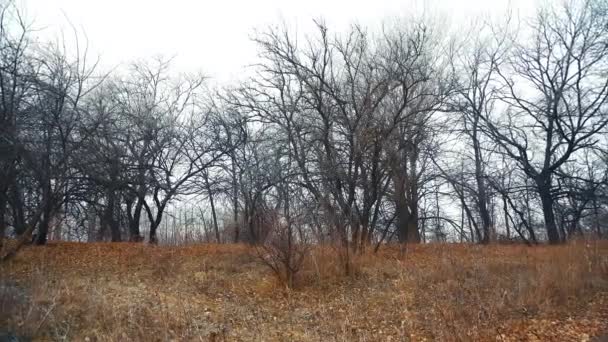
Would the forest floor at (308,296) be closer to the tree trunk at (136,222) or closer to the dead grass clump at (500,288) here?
the dead grass clump at (500,288)

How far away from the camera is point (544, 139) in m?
20.7

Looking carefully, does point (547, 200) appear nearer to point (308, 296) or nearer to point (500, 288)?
point (500, 288)

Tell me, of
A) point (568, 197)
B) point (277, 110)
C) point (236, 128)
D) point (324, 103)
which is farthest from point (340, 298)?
point (568, 197)

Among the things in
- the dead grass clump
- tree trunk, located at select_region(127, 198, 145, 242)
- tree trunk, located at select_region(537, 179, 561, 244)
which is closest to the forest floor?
the dead grass clump

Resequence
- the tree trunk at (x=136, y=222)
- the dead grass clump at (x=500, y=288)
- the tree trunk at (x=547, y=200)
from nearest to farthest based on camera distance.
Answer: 1. the dead grass clump at (x=500, y=288)
2. the tree trunk at (x=136, y=222)
3. the tree trunk at (x=547, y=200)

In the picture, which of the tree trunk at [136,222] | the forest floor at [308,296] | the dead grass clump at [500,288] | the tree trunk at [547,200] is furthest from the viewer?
the tree trunk at [547,200]

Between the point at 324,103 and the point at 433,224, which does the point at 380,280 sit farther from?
the point at 433,224

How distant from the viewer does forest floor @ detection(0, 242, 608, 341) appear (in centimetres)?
675

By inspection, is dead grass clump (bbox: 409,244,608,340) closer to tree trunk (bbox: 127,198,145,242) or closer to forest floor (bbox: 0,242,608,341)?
forest floor (bbox: 0,242,608,341)

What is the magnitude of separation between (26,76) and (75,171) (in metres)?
2.87

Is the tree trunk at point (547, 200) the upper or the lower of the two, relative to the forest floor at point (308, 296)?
upper

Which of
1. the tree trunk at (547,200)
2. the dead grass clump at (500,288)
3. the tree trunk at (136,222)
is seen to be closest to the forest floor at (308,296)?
the dead grass clump at (500,288)

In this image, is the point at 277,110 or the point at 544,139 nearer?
the point at 277,110

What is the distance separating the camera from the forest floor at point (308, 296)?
22.2ft
